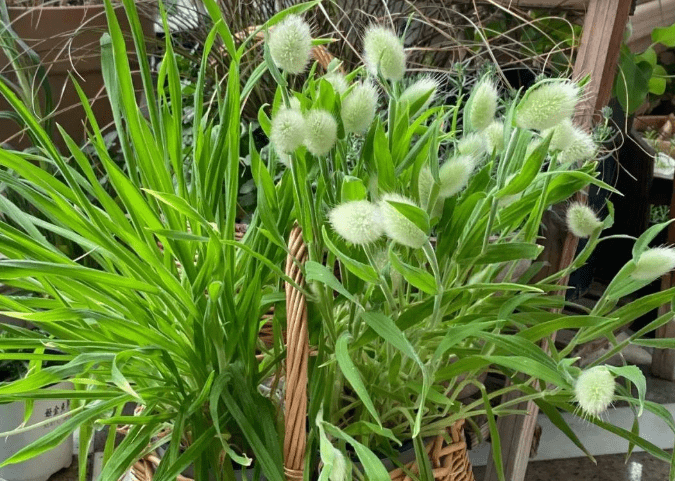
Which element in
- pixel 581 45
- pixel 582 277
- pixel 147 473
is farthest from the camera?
pixel 582 277

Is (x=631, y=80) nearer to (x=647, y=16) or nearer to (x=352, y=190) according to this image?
(x=647, y=16)

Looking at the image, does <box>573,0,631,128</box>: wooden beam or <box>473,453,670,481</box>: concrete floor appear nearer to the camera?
<box>573,0,631,128</box>: wooden beam

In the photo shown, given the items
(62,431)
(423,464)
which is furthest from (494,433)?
(62,431)

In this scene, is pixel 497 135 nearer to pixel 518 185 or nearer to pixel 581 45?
pixel 518 185

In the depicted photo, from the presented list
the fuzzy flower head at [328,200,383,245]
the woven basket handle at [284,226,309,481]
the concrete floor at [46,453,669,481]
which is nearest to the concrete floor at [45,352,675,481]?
the concrete floor at [46,453,669,481]

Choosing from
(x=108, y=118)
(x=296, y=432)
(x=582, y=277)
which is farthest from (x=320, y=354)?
(x=108, y=118)

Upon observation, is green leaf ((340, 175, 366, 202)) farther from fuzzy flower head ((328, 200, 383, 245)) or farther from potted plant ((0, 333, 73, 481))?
potted plant ((0, 333, 73, 481))
